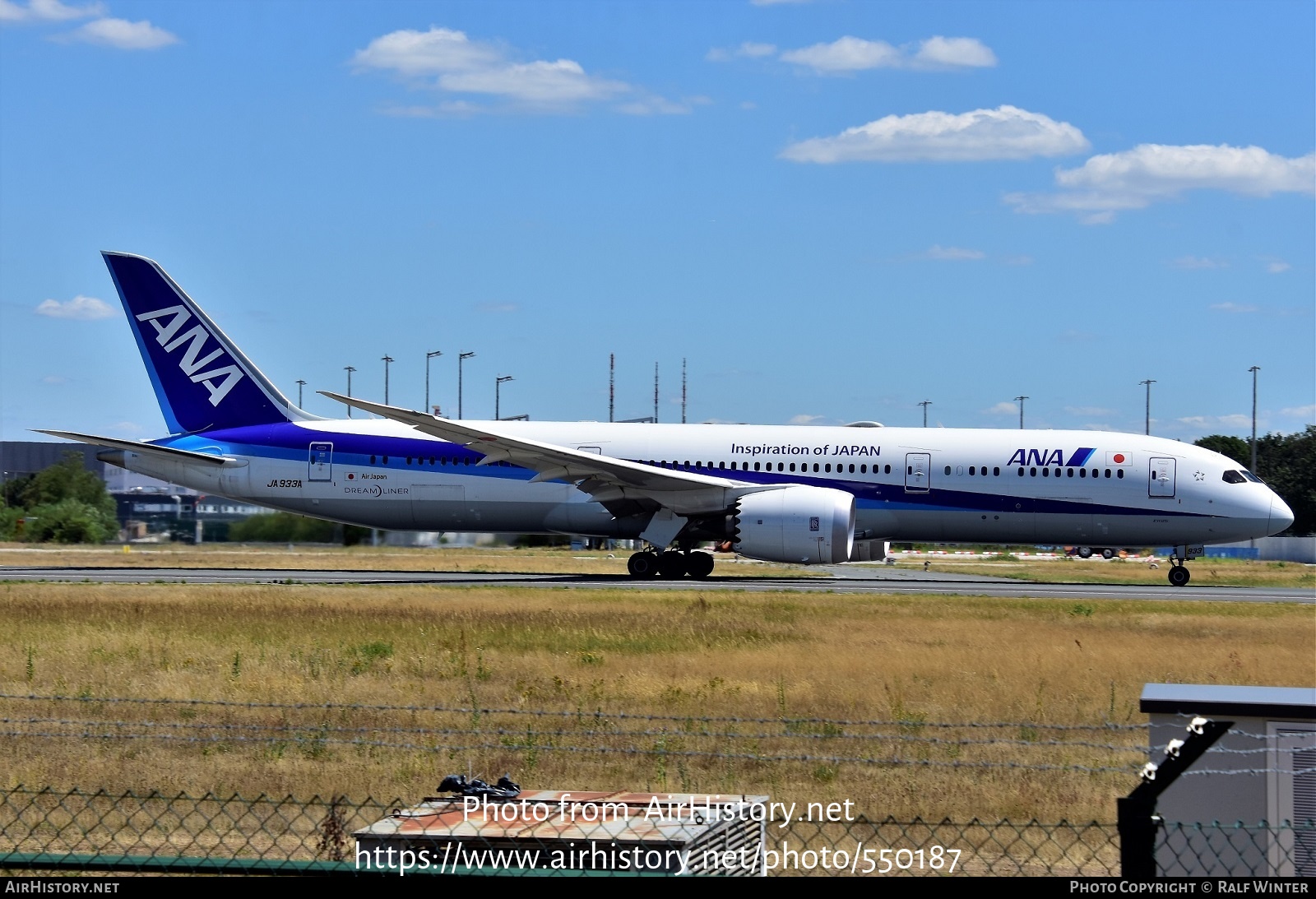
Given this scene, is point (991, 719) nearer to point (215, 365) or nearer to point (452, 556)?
point (215, 365)

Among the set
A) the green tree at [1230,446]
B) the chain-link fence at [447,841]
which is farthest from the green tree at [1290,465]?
the chain-link fence at [447,841]

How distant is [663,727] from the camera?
1230 centimetres

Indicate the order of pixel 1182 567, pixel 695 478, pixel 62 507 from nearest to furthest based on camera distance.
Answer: pixel 695 478 → pixel 1182 567 → pixel 62 507

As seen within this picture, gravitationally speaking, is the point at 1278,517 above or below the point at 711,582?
above

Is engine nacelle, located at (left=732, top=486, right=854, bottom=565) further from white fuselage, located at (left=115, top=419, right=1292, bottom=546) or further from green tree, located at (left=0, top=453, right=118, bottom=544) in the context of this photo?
green tree, located at (left=0, top=453, right=118, bottom=544)

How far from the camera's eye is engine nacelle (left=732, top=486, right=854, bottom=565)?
2798 cm

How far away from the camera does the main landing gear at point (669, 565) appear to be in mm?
30969

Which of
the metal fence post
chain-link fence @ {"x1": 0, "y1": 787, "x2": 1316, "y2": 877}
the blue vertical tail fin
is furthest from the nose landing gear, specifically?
the metal fence post

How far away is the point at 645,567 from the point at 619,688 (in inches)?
653

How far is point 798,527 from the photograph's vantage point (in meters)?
28.0

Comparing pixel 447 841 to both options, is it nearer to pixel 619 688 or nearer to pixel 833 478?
pixel 619 688

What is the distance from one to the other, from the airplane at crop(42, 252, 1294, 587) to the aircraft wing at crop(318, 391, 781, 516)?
52 millimetres

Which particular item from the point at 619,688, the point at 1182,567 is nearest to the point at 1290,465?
the point at 1182,567

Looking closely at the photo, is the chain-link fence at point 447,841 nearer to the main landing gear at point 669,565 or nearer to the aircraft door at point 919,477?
the aircraft door at point 919,477
